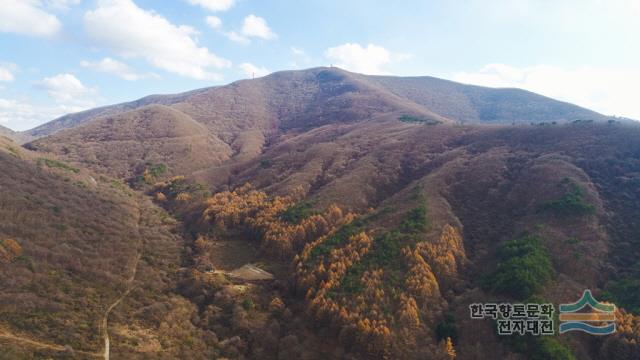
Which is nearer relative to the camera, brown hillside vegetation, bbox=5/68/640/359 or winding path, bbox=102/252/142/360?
winding path, bbox=102/252/142/360

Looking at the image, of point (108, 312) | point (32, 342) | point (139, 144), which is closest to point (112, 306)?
point (108, 312)

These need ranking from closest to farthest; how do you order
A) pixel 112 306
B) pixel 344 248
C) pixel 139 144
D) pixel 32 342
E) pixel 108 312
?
1. pixel 32 342
2. pixel 108 312
3. pixel 112 306
4. pixel 344 248
5. pixel 139 144

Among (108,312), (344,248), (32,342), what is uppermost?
(344,248)

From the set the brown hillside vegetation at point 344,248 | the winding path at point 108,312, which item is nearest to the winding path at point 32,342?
the brown hillside vegetation at point 344,248

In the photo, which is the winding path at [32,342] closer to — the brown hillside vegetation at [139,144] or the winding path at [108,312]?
the winding path at [108,312]

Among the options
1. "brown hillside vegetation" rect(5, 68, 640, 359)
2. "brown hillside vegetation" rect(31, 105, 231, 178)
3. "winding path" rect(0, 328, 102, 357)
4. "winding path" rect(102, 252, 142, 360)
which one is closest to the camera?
"winding path" rect(0, 328, 102, 357)

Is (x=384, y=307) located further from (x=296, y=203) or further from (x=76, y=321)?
(x=296, y=203)

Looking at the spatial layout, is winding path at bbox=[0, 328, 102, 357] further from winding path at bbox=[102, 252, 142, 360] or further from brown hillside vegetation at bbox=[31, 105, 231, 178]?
brown hillside vegetation at bbox=[31, 105, 231, 178]

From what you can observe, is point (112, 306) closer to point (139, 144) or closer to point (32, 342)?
point (32, 342)

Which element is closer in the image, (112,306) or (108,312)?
(108,312)

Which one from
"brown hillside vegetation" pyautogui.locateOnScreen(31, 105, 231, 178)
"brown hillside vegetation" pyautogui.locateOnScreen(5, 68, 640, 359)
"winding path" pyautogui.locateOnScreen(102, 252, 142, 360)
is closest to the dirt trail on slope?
"winding path" pyautogui.locateOnScreen(102, 252, 142, 360)

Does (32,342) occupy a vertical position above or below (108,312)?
above
